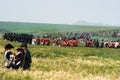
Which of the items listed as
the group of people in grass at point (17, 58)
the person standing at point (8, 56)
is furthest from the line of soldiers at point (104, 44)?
the person standing at point (8, 56)

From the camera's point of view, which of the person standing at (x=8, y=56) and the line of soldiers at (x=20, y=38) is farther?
the line of soldiers at (x=20, y=38)

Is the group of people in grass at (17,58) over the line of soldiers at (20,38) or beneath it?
over

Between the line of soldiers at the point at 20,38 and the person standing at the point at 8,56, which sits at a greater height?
the person standing at the point at 8,56

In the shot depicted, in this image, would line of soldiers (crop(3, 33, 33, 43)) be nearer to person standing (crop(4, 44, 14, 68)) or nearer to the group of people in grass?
the group of people in grass

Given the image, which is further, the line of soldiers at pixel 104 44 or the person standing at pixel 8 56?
the line of soldiers at pixel 104 44

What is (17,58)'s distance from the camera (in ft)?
66.6

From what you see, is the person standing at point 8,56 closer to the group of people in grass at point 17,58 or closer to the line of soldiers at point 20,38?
the group of people in grass at point 17,58

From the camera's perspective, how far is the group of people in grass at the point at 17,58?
1998cm

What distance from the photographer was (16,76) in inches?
621

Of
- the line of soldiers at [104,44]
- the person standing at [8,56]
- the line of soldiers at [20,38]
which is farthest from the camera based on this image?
the line of soldiers at [20,38]

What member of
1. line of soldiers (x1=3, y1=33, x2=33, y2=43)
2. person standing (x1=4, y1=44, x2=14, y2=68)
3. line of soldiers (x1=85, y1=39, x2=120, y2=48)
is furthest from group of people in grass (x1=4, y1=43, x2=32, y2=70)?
line of soldiers (x1=3, y1=33, x2=33, y2=43)

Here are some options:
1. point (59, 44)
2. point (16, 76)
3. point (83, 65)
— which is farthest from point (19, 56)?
point (59, 44)

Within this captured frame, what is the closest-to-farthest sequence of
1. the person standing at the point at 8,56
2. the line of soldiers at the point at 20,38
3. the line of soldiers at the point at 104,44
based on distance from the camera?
1. the person standing at the point at 8,56
2. the line of soldiers at the point at 104,44
3. the line of soldiers at the point at 20,38

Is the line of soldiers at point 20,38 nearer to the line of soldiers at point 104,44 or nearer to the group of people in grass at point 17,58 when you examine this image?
the line of soldiers at point 104,44
